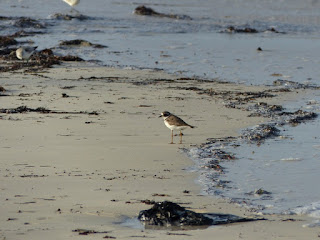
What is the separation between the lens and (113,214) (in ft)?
17.9

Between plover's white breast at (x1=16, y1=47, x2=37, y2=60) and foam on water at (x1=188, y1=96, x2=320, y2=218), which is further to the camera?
plover's white breast at (x1=16, y1=47, x2=37, y2=60)

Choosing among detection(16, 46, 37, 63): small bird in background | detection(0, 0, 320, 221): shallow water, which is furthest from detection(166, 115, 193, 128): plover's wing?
detection(16, 46, 37, 63): small bird in background

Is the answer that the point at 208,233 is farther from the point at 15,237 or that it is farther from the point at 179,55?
the point at 179,55

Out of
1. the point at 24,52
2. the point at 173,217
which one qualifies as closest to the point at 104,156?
the point at 173,217

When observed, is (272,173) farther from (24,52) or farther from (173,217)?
(24,52)

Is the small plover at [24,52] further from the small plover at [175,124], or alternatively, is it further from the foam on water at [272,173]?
the foam on water at [272,173]

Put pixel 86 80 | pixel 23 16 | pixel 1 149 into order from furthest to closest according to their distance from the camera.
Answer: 1. pixel 23 16
2. pixel 86 80
3. pixel 1 149

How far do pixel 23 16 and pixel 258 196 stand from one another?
19.1m

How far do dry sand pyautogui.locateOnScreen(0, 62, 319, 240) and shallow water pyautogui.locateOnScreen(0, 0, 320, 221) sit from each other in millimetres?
532

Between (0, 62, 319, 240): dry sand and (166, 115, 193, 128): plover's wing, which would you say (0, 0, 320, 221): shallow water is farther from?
(166, 115, 193, 128): plover's wing

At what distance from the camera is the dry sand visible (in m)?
5.16

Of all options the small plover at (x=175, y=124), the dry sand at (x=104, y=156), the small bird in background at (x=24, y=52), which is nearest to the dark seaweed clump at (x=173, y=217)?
the dry sand at (x=104, y=156)

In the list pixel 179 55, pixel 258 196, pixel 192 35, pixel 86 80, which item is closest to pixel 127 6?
pixel 192 35

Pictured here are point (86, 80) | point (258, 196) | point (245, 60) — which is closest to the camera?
point (258, 196)
